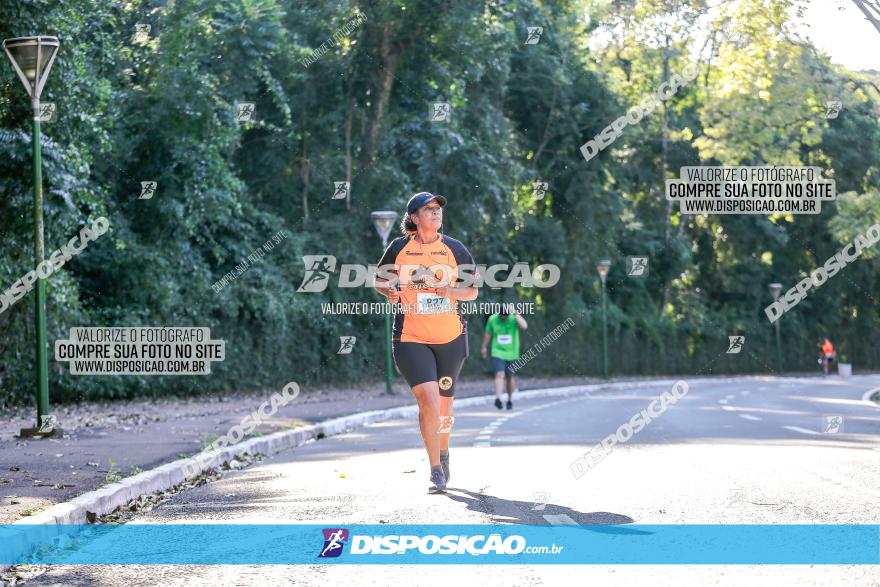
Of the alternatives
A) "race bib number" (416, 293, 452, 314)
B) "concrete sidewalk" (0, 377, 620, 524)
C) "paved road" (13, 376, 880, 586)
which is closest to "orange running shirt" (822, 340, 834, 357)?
"concrete sidewalk" (0, 377, 620, 524)

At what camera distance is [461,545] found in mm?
7117

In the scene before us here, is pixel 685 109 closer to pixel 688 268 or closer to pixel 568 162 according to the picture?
pixel 688 268

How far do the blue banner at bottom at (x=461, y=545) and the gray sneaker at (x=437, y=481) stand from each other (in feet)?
4.93

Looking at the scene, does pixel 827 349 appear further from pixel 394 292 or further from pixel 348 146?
pixel 394 292

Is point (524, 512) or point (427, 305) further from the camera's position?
point (427, 305)

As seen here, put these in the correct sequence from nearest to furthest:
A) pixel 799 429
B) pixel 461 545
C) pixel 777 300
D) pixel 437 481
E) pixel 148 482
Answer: pixel 461 545, pixel 437 481, pixel 148 482, pixel 799 429, pixel 777 300

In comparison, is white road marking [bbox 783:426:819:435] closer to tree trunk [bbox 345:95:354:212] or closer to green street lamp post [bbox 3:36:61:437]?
green street lamp post [bbox 3:36:61:437]

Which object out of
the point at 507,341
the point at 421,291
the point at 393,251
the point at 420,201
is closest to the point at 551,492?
the point at 421,291

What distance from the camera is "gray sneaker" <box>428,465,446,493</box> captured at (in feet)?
30.8

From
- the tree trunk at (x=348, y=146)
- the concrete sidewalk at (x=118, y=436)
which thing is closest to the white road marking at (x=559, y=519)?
the concrete sidewalk at (x=118, y=436)

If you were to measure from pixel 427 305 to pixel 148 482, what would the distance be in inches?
121

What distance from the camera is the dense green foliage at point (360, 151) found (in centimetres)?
2238

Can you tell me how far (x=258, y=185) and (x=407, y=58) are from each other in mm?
5157

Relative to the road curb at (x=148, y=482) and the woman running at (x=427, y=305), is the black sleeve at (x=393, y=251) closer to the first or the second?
the woman running at (x=427, y=305)
